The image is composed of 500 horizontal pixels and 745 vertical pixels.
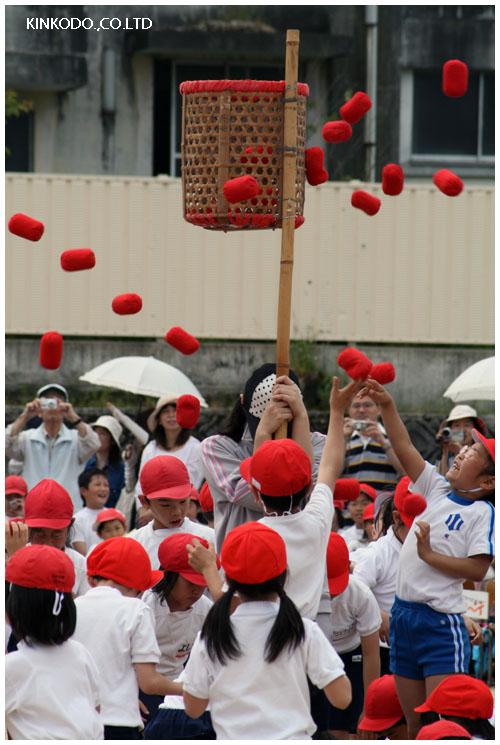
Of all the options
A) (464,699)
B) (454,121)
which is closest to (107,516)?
(464,699)

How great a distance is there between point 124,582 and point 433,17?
10929 millimetres

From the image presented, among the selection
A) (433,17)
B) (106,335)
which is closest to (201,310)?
(106,335)

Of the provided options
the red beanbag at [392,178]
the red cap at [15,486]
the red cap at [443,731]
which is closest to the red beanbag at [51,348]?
the red beanbag at [392,178]

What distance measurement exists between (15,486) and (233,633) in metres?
4.30

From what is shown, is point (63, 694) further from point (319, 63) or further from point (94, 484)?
point (319, 63)

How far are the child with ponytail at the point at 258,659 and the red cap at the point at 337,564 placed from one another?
4.17 feet

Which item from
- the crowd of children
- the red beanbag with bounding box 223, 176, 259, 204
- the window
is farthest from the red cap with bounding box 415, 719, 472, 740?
the window

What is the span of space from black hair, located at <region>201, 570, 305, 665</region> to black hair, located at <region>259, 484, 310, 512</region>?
0.37 metres

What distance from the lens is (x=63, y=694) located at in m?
3.84

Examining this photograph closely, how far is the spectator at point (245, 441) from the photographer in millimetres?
4355

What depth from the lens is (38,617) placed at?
12.9 ft

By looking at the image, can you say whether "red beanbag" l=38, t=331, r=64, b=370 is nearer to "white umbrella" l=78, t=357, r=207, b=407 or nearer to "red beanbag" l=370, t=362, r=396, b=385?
"red beanbag" l=370, t=362, r=396, b=385

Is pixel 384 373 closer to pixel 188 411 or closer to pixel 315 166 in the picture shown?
pixel 315 166

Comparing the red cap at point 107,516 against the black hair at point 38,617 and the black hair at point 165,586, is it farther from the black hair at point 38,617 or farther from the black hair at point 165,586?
the black hair at point 38,617
